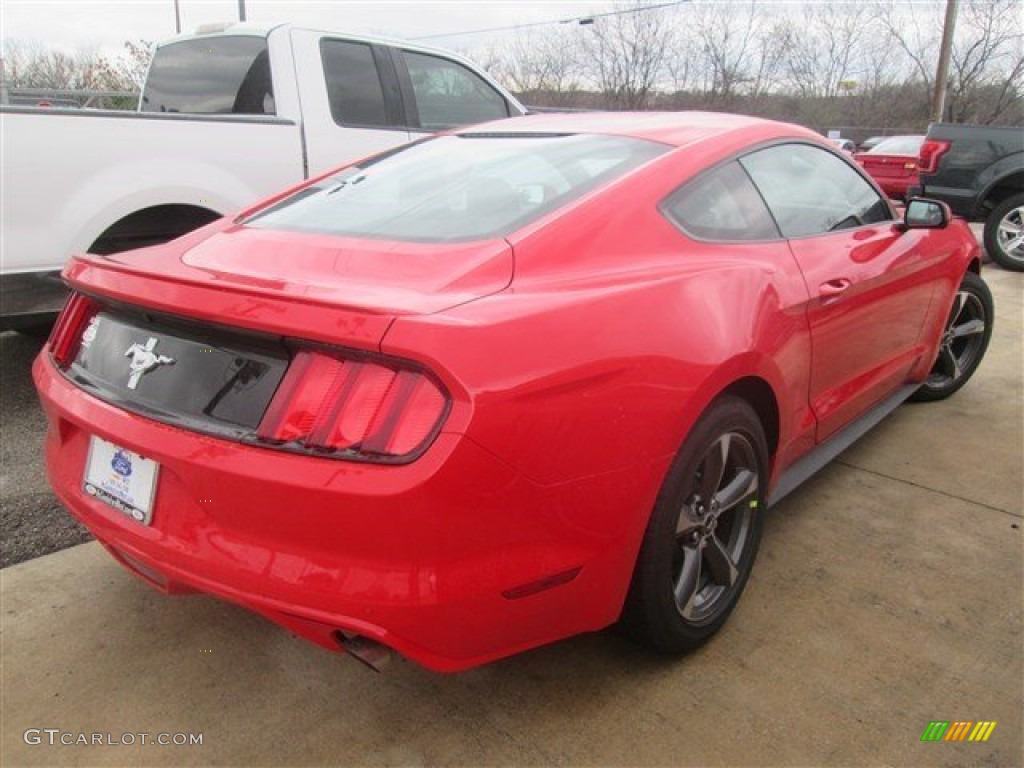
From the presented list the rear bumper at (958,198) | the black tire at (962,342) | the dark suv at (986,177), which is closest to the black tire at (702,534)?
the black tire at (962,342)

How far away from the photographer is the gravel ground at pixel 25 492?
2928mm

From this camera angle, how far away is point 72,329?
2.25 meters

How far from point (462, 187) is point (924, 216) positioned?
2.09 meters

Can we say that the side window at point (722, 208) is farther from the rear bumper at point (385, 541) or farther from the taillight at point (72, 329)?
the taillight at point (72, 329)

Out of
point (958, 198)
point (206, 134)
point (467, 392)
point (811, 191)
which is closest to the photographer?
point (467, 392)

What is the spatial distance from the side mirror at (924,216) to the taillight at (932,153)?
6.72m

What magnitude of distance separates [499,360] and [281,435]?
1.56 feet

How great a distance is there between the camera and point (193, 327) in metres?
1.84

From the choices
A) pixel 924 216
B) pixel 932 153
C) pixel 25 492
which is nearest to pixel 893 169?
pixel 932 153

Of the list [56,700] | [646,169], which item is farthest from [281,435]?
[646,169]

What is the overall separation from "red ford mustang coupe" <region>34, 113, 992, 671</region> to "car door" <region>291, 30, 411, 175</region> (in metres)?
2.40

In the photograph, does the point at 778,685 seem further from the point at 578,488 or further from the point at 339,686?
the point at 339,686

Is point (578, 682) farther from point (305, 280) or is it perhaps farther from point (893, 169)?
point (893, 169)

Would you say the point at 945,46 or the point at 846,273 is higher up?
the point at 945,46
